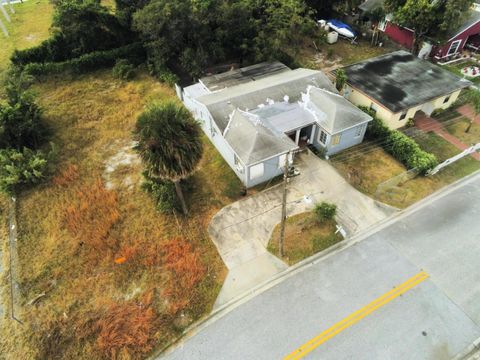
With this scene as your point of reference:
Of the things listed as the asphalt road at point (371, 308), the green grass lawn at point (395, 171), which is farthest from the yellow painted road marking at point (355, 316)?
the green grass lawn at point (395, 171)

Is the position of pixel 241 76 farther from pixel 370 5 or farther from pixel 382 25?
pixel 370 5

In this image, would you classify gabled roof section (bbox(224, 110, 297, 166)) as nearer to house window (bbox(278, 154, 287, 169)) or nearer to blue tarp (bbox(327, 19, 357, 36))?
house window (bbox(278, 154, 287, 169))

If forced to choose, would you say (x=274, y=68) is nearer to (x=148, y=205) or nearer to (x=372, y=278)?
(x=148, y=205)

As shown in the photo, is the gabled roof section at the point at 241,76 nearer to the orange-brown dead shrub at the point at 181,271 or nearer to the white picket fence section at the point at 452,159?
the orange-brown dead shrub at the point at 181,271

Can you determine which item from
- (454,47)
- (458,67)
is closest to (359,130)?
(458,67)

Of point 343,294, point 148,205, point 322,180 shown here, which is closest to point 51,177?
point 148,205

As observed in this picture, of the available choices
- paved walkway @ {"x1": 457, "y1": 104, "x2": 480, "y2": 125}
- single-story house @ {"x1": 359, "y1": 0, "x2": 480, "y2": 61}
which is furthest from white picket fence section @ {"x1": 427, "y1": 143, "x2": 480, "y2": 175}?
single-story house @ {"x1": 359, "y1": 0, "x2": 480, "y2": 61}
